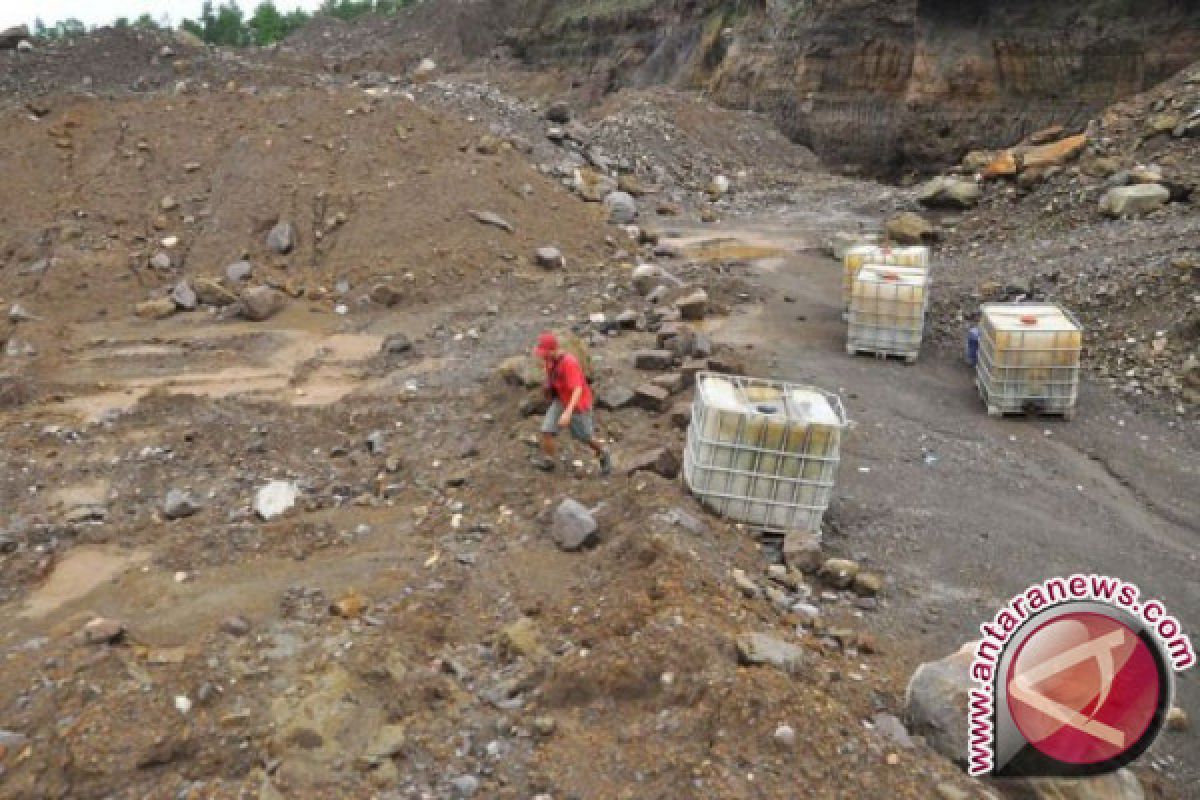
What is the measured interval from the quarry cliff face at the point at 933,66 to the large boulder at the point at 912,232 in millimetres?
8942

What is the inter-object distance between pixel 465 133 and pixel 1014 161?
904cm

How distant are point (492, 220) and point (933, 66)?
14.1 m

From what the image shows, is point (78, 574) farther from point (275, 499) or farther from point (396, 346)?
point (396, 346)

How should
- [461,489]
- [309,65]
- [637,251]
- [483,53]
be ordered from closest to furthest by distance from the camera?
[461,489] → [637,251] → [309,65] → [483,53]

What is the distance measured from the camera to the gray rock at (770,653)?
4.96m

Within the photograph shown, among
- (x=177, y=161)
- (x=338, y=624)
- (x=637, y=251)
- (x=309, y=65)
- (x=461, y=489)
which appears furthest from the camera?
(x=309, y=65)

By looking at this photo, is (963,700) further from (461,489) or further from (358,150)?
(358,150)

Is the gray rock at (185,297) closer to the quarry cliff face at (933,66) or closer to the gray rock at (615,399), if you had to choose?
the gray rock at (615,399)

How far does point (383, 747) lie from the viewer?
4.75m

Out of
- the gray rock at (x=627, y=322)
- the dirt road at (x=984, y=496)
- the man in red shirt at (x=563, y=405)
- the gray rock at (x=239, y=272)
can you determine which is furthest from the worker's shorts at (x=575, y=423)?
the gray rock at (x=239, y=272)

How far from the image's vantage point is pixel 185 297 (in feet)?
44.4

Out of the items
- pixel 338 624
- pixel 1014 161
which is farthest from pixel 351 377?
pixel 1014 161

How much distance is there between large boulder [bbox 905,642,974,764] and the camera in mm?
4535

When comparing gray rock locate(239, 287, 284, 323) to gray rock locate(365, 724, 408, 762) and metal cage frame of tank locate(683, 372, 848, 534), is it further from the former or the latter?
gray rock locate(365, 724, 408, 762)
